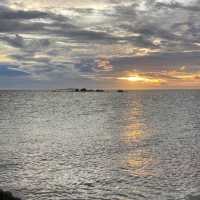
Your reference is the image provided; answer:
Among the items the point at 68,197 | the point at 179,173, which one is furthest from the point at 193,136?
the point at 68,197

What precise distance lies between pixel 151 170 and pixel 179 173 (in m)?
2.44

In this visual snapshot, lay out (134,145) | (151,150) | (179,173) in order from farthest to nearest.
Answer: (134,145)
(151,150)
(179,173)

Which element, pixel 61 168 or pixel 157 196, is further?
pixel 61 168

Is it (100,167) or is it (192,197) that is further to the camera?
(100,167)

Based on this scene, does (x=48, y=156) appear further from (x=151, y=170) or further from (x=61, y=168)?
(x=151, y=170)

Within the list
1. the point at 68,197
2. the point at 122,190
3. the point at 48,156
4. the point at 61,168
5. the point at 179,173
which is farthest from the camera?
the point at 48,156

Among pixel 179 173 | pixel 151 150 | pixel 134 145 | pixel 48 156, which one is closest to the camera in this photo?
pixel 179 173

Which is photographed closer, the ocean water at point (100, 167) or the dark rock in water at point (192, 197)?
the dark rock in water at point (192, 197)

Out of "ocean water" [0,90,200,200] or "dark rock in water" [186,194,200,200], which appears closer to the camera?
"dark rock in water" [186,194,200,200]

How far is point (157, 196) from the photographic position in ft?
77.5

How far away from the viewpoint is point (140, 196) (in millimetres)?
23750

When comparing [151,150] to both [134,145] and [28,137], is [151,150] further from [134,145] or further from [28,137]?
[28,137]

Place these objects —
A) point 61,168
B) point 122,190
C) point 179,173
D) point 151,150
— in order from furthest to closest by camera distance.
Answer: point 151,150, point 61,168, point 179,173, point 122,190

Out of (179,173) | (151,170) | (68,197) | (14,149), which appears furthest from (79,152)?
(68,197)
